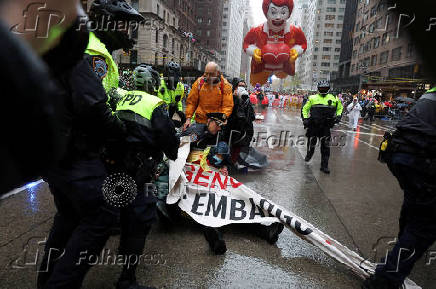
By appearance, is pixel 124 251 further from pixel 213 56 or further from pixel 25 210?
pixel 213 56

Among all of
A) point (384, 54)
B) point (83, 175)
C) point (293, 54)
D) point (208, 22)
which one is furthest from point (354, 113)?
point (208, 22)

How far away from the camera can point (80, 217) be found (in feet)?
7.14

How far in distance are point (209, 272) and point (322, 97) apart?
5379 mm

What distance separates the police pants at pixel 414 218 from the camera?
231cm

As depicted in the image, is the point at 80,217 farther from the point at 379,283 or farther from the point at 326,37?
the point at 326,37

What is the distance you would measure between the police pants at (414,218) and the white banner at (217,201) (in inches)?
28.2

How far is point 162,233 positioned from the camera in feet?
11.2

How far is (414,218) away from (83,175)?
242 cm

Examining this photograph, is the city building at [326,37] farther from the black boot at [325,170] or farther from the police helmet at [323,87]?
the black boot at [325,170]


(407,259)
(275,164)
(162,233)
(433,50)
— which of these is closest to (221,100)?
(275,164)

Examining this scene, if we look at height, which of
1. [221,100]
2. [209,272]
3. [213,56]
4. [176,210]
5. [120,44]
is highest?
[213,56]

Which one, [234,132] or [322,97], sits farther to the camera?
[322,97]

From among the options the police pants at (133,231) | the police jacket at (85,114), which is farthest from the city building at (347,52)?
the police jacket at (85,114)

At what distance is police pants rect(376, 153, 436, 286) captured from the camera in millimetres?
2311
